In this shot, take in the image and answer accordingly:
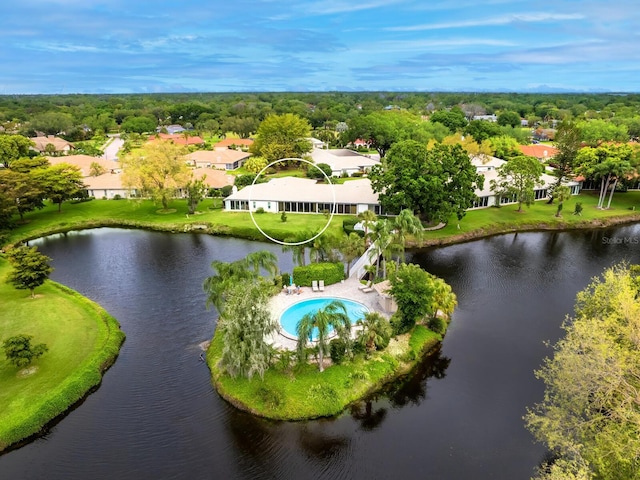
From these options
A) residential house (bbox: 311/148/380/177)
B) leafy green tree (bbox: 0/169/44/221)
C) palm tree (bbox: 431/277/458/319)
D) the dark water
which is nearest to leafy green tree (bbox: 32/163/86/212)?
leafy green tree (bbox: 0/169/44/221)

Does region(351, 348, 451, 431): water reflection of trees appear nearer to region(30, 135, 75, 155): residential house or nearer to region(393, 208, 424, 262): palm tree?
region(393, 208, 424, 262): palm tree

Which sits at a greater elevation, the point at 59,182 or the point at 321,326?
the point at 59,182

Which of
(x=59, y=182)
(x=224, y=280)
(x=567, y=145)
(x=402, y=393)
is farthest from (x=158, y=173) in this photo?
(x=567, y=145)

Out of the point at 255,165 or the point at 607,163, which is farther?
the point at 255,165

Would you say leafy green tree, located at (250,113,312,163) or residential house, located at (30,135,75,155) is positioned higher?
leafy green tree, located at (250,113,312,163)

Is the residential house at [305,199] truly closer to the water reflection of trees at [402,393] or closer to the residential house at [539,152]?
the water reflection of trees at [402,393]

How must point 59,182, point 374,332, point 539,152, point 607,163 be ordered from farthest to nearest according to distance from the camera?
point 539,152 → point 607,163 → point 59,182 → point 374,332

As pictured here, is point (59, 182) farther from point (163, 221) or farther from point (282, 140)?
point (282, 140)
